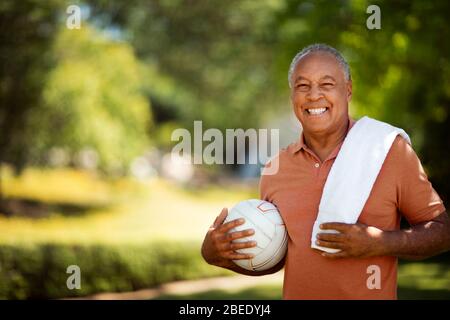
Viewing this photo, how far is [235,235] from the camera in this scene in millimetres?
3189

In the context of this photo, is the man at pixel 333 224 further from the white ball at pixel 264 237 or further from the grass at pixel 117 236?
the grass at pixel 117 236

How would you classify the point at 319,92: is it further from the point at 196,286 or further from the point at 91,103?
the point at 91,103

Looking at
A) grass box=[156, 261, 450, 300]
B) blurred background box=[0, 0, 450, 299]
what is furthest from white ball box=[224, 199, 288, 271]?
grass box=[156, 261, 450, 300]

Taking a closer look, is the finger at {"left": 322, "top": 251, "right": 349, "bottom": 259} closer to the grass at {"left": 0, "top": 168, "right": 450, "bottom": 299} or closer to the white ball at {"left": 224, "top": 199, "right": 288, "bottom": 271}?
the white ball at {"left": 224, "top": 199, "right": 288, "bottom": 271}

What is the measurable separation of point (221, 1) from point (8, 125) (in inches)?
267

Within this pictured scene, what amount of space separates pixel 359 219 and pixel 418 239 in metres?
0.27

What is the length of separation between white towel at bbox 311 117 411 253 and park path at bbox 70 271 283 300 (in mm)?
8247

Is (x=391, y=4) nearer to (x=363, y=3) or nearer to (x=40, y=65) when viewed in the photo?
(x=363, y=3)

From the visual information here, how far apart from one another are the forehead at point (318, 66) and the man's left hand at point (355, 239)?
738mm

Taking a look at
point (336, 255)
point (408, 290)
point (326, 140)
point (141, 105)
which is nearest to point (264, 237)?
point (336, 255)

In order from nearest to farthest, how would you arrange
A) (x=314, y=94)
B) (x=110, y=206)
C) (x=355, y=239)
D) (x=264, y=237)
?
1. (x=355, y=239)
2. (x=314, y=94)
3. (x=264, y=237)
4. (x=110, y=206)

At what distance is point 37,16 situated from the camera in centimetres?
1619

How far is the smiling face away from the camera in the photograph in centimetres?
312
